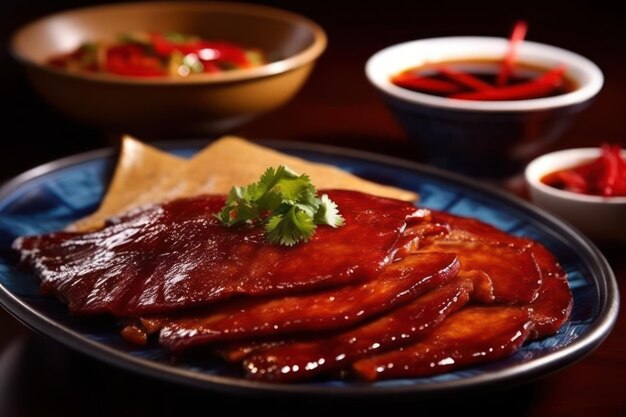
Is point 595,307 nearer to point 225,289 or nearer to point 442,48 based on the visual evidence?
point 225,289

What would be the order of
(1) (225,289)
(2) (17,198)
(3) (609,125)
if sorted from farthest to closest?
1. (3) (609,125)
2. (2) (17,198)
3. (1) (225,289)

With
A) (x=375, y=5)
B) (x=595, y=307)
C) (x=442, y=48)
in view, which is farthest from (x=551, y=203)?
(x=375, y=5)

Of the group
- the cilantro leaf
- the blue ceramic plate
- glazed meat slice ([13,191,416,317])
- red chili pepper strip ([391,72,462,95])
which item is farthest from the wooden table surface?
the cilantro leaf

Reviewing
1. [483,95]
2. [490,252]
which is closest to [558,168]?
[483,95]

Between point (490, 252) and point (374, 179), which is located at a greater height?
point (490, 252)

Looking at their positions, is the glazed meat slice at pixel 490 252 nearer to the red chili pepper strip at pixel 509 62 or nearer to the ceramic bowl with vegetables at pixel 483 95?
the ceramic bowl with vegetables at pixel 483 95

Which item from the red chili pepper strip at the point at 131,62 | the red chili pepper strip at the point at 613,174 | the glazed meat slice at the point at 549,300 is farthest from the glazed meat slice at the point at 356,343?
the red chili pepper strip at the point at 131,62

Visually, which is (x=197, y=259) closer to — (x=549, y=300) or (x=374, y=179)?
(x=549, y=300)
